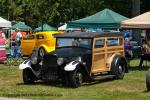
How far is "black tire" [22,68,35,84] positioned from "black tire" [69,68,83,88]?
171 centimetres

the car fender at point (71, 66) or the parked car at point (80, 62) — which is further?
the parked car at point (80, 62)

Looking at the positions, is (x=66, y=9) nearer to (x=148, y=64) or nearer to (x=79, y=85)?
(x=148, y=64)

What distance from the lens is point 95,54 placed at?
1546 centimetres

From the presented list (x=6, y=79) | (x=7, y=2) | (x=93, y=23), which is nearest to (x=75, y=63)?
(x=6, y=79)

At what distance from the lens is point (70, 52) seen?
1502 centimetres

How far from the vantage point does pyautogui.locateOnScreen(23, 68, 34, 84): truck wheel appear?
15545 millimetres

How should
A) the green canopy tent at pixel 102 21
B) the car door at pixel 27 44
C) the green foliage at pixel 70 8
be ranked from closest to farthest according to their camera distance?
the green canopy tent at pixel 102 21 < the car door at pixel 27 44 < the green foliage at pixel 70 8

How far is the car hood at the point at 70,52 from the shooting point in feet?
48.7

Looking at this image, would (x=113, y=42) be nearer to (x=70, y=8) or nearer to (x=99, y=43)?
(x=99, y=43)

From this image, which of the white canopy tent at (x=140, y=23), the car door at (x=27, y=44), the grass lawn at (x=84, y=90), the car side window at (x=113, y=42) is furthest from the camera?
the car door at (x=27, y=44)

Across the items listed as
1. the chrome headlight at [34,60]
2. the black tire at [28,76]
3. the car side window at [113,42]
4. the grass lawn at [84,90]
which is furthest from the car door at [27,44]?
the black tire at [28,76]

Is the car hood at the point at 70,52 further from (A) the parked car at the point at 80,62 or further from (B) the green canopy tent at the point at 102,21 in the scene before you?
(B) the green canopy tent at the point at 102,21

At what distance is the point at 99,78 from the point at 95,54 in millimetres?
845

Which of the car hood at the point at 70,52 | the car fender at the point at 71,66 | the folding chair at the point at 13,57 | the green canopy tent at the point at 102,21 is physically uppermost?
the green canopy tent at the point at 102,21
